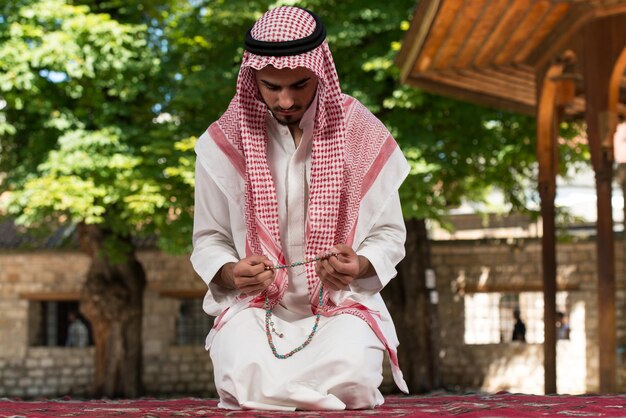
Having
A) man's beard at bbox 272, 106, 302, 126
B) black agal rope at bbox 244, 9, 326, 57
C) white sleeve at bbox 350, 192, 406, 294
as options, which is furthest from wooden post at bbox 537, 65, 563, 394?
black agal rope at bbox 244, 9, 326, 57

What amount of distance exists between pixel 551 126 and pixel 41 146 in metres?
9.65

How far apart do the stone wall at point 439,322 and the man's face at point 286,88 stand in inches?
698

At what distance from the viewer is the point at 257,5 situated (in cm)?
1655

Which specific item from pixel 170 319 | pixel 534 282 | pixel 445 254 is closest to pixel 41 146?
pixel 170 319

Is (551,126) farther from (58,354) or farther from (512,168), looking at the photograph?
(58,354)

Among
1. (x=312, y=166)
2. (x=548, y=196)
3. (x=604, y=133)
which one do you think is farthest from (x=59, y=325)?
(x=312, y=166)

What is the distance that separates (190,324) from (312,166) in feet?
66.0

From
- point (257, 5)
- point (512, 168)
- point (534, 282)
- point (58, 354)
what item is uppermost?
point (257, 5)

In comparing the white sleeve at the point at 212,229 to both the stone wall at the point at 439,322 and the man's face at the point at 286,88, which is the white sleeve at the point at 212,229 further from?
the stone wall at the point at 439,322

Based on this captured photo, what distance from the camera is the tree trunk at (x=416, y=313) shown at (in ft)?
61.9

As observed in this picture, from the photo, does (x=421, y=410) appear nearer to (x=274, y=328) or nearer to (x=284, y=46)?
(x=274, y=328)

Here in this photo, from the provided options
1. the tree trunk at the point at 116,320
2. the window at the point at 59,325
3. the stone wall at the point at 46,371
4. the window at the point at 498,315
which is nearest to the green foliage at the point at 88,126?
the tree trunk at the point at 116,320

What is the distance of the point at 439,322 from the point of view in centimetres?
2298

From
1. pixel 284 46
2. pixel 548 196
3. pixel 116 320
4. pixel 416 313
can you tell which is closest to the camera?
pixel 284 46
